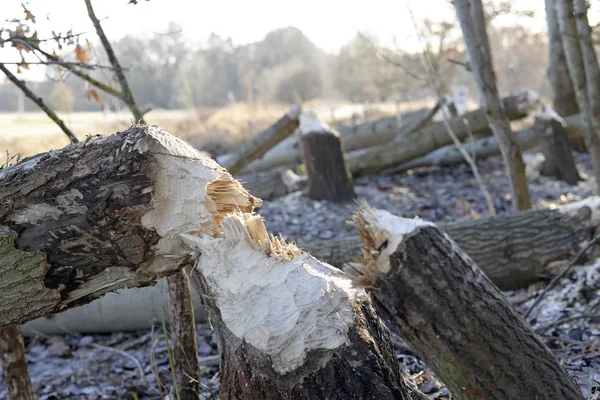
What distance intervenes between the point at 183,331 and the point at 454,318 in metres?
1.11

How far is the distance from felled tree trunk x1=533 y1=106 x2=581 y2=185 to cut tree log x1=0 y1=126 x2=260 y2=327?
6.13m

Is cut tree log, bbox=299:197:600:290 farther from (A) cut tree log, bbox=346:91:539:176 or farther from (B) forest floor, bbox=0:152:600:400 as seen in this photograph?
(A) cut tree log, bbox=346:91:539:176

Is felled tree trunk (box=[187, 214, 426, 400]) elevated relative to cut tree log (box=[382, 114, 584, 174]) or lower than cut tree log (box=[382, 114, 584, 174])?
elevated

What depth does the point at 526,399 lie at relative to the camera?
1729 mm

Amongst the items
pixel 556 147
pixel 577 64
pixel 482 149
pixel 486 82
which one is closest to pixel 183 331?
pixel 486 82

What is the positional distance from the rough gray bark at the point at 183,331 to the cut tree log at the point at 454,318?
742mm

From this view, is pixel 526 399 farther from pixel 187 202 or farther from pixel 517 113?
pixel 517 113

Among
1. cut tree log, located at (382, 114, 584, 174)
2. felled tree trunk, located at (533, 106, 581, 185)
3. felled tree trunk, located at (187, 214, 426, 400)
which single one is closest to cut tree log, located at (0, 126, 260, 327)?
felled tree trunk, located at (187, 214, 426, 400)

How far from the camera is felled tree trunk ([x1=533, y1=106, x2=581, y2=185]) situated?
6602mm

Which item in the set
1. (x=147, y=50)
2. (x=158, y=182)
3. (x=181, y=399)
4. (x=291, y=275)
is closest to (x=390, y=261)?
(x=291, y=275)

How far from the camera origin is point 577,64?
3.72 metres

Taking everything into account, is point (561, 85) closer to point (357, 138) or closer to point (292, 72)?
point (357, 138)

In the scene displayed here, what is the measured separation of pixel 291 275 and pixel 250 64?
3318 cm

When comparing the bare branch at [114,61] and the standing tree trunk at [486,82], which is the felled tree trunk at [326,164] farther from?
the bare branch at [114,61]
